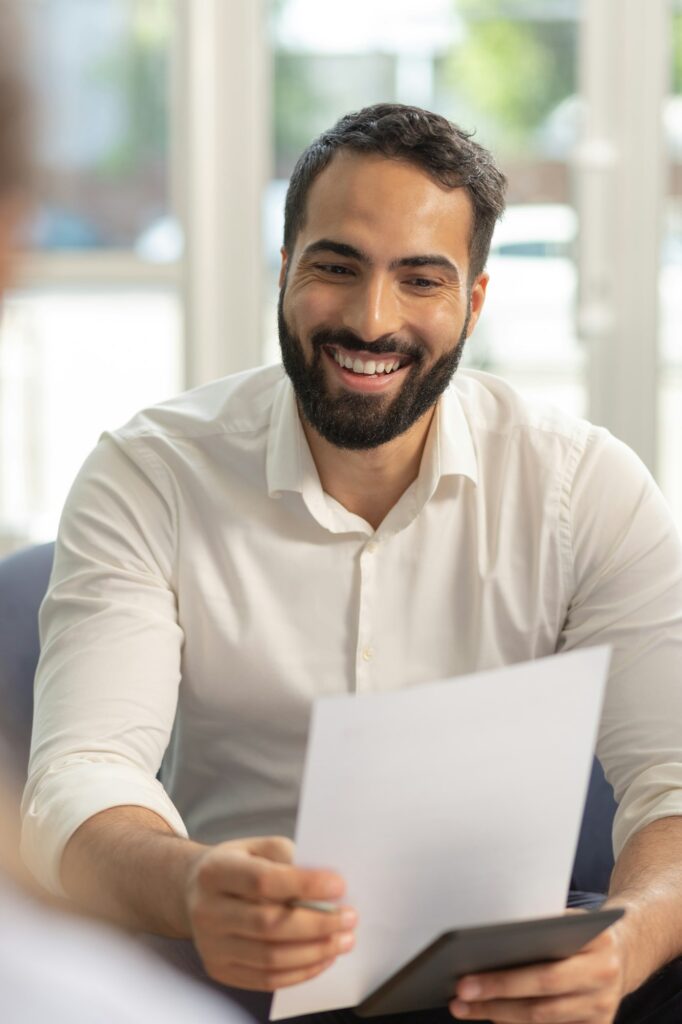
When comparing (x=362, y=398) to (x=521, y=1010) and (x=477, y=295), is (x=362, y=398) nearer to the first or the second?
(x=477, y=295)

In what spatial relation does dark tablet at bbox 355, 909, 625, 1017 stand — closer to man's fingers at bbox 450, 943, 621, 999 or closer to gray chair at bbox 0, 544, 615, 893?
man's fingers at bbox 450, 943, 621, 999

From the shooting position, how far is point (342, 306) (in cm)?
174

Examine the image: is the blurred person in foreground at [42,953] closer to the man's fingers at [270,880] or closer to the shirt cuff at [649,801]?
the man's fingers at [270,880]

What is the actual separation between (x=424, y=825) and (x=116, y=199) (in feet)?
8.67

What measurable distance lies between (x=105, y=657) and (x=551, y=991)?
614 mm

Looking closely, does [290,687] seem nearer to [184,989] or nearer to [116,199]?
[184,989]

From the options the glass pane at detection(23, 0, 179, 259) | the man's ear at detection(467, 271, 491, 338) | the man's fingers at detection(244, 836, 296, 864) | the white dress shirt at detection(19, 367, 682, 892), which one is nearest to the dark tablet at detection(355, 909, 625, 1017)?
the man's fingers at detection(244, 836, 296, 864)

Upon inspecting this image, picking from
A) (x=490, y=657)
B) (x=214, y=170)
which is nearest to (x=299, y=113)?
(x=214, y=170)

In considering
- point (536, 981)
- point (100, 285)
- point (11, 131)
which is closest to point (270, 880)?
point (536, 981)

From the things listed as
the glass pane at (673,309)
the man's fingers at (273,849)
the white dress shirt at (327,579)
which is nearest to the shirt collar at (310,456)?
the white dress shirt at (327,579)

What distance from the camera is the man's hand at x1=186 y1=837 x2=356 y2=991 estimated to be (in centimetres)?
108

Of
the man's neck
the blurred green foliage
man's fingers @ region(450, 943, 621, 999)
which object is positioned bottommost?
man's fingers @ region(450, 943, 621, 999)

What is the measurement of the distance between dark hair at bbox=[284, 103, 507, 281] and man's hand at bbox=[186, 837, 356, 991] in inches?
36.0

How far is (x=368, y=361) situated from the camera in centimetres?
174
